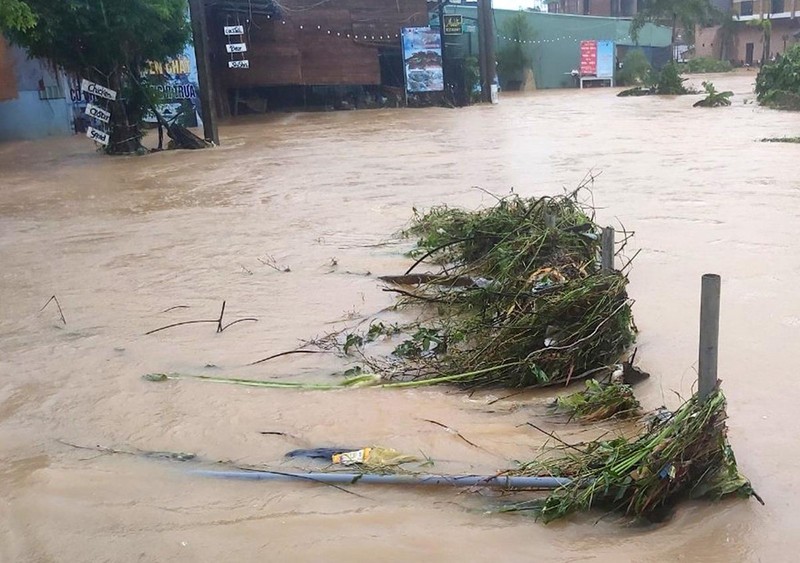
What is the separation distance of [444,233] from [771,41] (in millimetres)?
55447

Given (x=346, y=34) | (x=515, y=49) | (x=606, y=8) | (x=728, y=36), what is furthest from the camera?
(x=606, y=8)

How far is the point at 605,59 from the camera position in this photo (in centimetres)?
4050

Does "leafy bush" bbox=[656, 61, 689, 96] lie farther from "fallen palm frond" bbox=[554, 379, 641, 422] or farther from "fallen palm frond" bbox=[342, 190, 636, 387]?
"fallen palm frond" bbox=[554, 379, 641, 422]

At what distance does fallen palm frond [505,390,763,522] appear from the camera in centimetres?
294

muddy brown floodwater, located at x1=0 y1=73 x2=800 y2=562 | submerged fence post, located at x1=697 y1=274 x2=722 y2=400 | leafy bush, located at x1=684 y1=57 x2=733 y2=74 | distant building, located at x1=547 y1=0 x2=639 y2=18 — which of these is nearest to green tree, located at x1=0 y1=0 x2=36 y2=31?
muddy brown floodwater, located at x1=0 y1=73 x2=800 y2=562

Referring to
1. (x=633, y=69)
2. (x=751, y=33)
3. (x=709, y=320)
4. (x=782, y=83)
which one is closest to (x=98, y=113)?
(x=709, y=320)

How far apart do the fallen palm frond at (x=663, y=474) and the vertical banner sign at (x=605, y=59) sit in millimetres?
40134

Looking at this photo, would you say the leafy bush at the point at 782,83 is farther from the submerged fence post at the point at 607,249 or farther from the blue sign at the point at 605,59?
the submerged fence post at the point at 607,249

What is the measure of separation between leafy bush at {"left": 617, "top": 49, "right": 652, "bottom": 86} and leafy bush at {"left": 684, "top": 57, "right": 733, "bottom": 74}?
9.24 meters

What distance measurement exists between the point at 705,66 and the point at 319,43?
30192 mm

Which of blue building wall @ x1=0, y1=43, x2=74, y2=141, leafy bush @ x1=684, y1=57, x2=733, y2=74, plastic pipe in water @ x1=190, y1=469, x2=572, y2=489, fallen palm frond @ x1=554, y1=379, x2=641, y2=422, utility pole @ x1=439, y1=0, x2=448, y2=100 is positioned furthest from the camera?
leafy bush @ x1=684, y1=57, x2=733, y2=74

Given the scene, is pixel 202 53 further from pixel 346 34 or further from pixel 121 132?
pixel 346 34

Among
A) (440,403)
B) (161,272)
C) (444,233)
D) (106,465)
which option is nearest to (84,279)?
(161,272)

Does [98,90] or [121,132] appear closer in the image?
[98,90]
